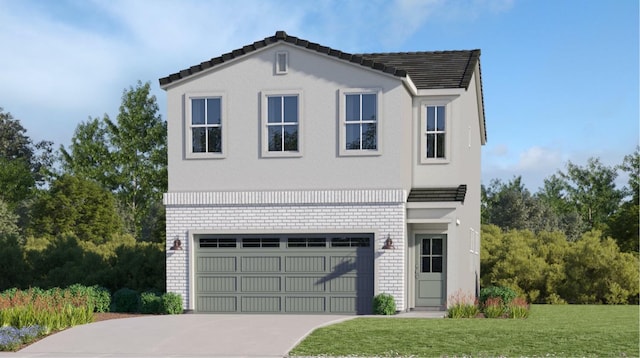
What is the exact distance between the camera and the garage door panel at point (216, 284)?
24.4 metres

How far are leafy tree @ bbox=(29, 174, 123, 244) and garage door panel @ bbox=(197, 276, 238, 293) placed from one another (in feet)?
90.2

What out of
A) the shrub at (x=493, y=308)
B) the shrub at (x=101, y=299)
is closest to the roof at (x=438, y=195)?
the shrub at (x=493, y=308)

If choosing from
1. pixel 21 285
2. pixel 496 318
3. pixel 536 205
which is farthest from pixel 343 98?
pixel 536 205

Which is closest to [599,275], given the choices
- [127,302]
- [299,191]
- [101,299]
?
[299,191]

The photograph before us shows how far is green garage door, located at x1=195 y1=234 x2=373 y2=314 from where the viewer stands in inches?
941

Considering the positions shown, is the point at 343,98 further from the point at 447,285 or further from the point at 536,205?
the point at 536,205

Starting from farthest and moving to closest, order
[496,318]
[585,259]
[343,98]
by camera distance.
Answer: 1. [585,259]
2. [343,98]
3. [496,318]

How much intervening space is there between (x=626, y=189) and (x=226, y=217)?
44.2 meters

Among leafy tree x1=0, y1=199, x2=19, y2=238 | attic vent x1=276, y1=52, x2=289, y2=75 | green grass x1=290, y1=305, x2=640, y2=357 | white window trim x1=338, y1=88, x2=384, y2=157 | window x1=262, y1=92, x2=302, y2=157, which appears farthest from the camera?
leafy tree x1=0, y1=199, x2=19, y2=238

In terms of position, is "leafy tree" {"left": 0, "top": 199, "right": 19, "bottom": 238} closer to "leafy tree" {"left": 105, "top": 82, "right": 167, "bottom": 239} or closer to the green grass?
"leafy tree" {"left": 105, "top": 82, "right": 167, "bottom": 239}

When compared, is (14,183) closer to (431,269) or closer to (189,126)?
(189,126)

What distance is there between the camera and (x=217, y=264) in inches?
968

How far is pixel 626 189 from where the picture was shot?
202 ft

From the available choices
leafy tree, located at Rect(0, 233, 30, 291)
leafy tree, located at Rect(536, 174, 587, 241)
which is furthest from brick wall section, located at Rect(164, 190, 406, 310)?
leafy tree, located at Rect(536, 174, 587, 241)
